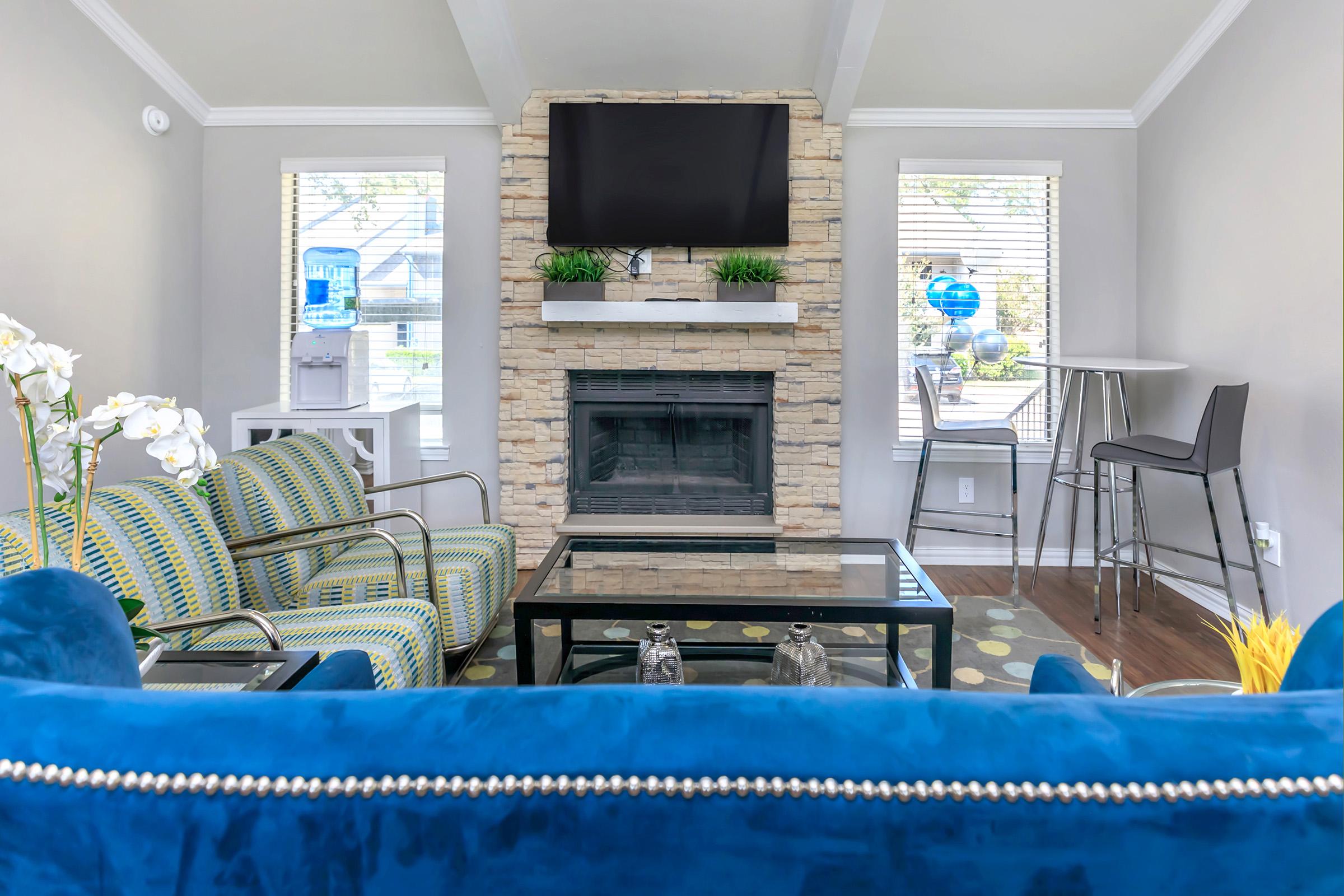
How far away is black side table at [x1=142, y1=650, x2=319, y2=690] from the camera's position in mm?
1206

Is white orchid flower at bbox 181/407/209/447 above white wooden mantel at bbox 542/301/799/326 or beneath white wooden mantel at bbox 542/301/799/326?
beneath

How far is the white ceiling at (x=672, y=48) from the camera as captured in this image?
134 inches

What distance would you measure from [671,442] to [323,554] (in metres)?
1.98

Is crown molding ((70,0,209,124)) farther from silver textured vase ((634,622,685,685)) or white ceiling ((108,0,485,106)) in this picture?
silver textured vase ((634,622,685,685))

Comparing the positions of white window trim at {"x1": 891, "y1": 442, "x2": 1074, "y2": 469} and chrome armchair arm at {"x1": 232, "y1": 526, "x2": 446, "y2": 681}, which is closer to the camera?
chrome armchair arm at {"x1": 232, "y1": 526, "x2": 446, "y2": 681}

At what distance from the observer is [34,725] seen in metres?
0.51

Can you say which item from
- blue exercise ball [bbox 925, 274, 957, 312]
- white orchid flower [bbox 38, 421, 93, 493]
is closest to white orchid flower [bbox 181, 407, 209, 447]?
white orchid flower [bbox 38, 421, 93, 493]

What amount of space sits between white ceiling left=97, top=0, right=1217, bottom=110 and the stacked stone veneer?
0.85 feet

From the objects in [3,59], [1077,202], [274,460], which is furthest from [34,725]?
[1077,202]

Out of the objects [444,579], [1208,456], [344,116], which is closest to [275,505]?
[444,579]

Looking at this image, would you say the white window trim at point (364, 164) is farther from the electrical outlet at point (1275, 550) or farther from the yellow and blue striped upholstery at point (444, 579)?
the electrical outlet at point (1275, 550)

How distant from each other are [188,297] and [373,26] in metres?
1.70

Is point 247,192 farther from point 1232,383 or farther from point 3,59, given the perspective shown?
point 1232,383

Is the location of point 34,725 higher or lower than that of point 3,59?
lower
